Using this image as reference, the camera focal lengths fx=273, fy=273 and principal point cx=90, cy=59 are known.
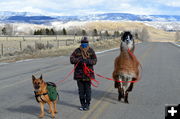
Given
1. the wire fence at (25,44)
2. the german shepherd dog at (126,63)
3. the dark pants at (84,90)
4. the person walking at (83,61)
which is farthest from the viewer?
the wire fence at (25,44)

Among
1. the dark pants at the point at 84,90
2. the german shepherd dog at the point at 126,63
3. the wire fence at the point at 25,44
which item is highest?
the german shepherd dog at the point at 126,63

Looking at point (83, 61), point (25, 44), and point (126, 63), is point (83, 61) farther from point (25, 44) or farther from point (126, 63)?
point (25, 44)

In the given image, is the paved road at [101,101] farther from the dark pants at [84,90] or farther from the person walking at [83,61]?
the person walking at [83,61]

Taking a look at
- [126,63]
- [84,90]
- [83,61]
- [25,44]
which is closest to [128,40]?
[126,63]

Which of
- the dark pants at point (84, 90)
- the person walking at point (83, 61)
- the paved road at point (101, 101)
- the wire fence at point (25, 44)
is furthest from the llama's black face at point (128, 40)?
the wire fence at point (25, 44)

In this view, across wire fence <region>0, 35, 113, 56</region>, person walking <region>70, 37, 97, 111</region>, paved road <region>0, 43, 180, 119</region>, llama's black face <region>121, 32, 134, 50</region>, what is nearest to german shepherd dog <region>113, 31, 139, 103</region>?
llama's black face <region>121, 32, 134, 50</region>

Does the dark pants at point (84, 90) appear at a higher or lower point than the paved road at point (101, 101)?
higher

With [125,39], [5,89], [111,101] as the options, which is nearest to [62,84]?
[5,89]

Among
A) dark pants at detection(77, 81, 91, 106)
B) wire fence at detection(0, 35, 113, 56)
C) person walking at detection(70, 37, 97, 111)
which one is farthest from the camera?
wire fence at detection(0, 35, 113, 56)

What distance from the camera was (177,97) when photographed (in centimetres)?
840

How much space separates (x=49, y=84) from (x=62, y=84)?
4.59 meters

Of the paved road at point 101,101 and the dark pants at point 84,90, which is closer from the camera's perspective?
the paved road at point 101,101

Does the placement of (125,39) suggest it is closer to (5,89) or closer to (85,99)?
(85,99)

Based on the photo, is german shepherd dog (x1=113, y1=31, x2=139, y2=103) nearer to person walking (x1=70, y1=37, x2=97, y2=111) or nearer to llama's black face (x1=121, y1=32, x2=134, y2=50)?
llama's black face (x1=121, y1=32, x2=134, y2=50)
